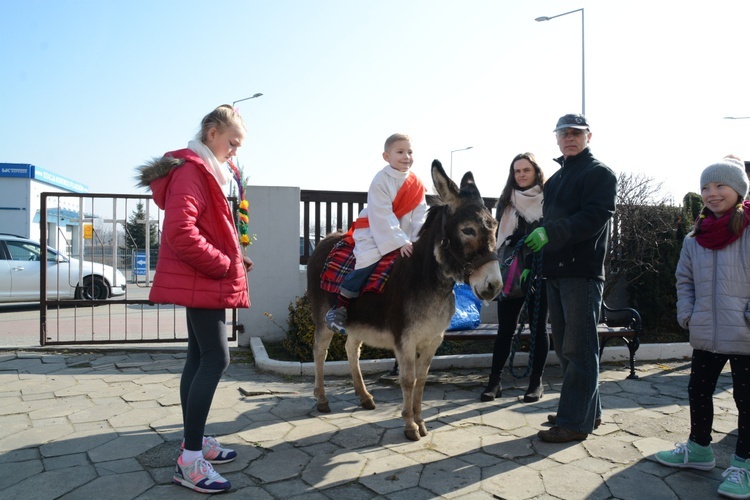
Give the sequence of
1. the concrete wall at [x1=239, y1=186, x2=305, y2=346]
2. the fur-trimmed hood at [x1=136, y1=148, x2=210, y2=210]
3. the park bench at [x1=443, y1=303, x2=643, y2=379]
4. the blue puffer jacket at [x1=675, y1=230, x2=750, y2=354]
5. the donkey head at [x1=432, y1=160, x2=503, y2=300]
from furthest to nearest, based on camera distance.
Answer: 1. the concrete wall at [x1=239, y1=186, x2=305, y2=346]
2. the park bench at [x1=443, y1=303, x2=643, y2=379]
3. the donkey head at [x1=432, y1=160, x2=503, y2=300]
4. the blue puffer jacket at [x1=675, y1=230, x2=750, y2=354]
5. the fur-trimmed hood at [x1=136, y1=148, x2=210, y2=210]

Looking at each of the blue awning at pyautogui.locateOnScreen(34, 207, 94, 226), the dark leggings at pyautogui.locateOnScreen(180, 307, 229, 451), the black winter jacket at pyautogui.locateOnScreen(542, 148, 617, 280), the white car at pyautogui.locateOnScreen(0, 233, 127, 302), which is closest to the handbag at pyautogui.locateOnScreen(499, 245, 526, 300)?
the black winter jacket at pyautogui.locateOnScreen(542, 148, 617, 280)

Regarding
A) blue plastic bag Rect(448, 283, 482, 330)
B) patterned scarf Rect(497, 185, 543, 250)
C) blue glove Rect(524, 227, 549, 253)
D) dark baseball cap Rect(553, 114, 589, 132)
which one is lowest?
blue plastic bag Rect(448, 283, 482, 330)

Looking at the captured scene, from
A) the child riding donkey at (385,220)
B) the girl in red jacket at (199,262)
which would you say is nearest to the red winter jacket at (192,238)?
the girl in red jacket at (199,262)

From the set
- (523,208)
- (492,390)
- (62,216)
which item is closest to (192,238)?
(523,208)

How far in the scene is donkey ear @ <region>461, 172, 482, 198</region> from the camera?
13.5ft

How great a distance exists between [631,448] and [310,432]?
8.75ft

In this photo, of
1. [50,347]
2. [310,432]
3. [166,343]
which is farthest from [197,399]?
[50,347]

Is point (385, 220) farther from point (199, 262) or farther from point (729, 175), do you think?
point (729, 175)

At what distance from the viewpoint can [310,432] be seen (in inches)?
175

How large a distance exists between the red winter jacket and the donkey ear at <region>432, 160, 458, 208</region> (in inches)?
62.9

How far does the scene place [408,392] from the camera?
432 cm

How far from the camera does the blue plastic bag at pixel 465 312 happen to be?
6.81m

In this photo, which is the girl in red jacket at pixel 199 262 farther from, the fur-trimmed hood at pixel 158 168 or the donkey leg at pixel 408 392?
the donkey leg at pixel 408 392

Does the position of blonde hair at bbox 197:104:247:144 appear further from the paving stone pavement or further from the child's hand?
the paving stone pavement
